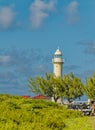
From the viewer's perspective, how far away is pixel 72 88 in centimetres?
5569

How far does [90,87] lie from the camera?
53.5 metres

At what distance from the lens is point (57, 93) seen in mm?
57125

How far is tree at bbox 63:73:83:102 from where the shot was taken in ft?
183

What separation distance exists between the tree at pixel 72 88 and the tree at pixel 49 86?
622mm

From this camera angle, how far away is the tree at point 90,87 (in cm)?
5288

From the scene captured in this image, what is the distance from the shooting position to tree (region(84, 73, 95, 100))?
2082 inches

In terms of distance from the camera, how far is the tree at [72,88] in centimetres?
5569

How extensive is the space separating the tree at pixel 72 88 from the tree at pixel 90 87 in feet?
4.50

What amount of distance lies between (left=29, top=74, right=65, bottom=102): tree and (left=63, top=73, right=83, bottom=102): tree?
→ 622 mm

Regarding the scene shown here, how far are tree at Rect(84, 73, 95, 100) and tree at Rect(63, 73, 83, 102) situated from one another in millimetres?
1371

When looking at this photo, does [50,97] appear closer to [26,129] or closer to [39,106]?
[39,106]

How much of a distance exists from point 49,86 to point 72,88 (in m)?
3.64

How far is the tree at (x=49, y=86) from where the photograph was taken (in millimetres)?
56531

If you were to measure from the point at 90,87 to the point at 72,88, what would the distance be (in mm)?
2970
